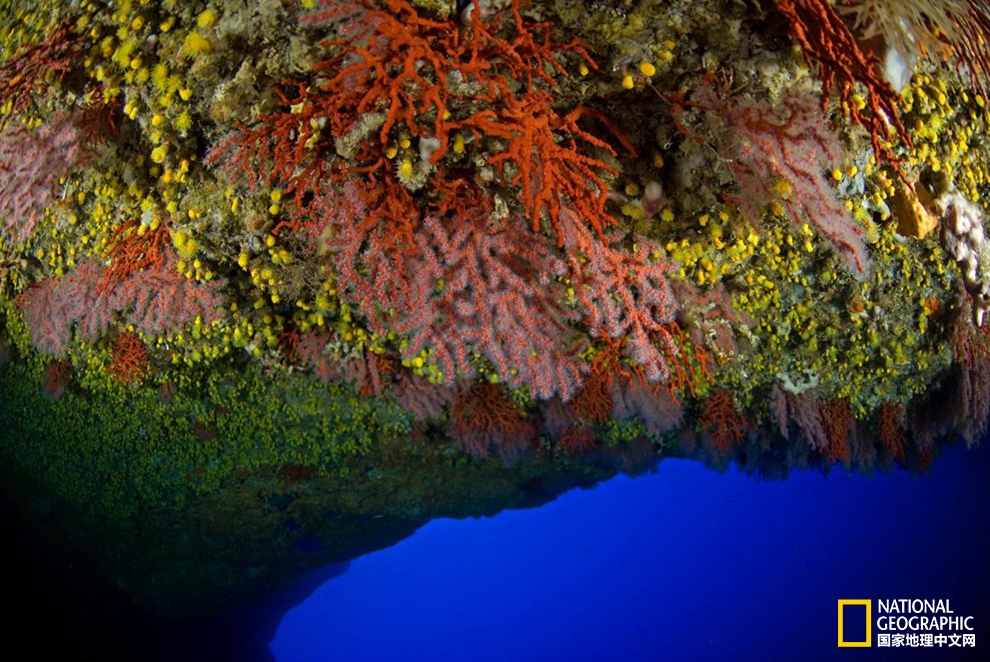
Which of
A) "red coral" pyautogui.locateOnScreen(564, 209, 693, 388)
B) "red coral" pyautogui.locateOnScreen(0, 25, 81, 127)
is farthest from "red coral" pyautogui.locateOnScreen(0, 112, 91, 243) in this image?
"red coral" pyautogui.locateOnScreen(564, 209, 693, 388)

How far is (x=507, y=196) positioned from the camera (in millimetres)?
2752

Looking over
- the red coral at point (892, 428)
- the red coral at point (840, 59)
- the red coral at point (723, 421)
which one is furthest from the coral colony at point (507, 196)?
the red coral at point (723, 421)

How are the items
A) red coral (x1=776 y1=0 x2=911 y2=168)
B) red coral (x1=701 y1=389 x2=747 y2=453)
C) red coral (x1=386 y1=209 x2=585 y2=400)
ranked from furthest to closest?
red coral (x1=701 y1=389 x2=747 y2=453) < red coral (x1=386 y1=209 x2=585 y2=400) < red coral (x1=776 y1=0 x2=911 y2=168)

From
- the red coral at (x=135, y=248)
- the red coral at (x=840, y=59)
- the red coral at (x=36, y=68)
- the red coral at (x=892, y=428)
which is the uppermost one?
the red coral at (x=36, y=68)

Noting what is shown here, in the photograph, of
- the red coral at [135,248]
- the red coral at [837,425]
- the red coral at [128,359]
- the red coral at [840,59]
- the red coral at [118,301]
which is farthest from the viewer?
the red coral at [837,425]

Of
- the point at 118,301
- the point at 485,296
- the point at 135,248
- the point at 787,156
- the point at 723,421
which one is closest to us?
the point at 787,156

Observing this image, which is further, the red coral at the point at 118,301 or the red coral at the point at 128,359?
the red coral at the point at 128,359

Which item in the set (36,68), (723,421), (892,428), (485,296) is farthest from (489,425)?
(36,68)

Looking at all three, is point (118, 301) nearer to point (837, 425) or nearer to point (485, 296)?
point (485, 296)

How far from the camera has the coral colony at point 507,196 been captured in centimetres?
224

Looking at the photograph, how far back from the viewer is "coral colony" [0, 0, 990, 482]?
2238mm

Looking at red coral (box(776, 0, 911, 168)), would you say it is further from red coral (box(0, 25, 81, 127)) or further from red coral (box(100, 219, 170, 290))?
red coral (box(0, 25, 81, 127))

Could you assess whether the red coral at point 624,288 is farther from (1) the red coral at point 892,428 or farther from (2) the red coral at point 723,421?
(1) the red coral at point 892,428

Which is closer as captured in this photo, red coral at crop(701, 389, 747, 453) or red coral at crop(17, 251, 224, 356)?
red coral at crop(17, 251, 224, 356)
